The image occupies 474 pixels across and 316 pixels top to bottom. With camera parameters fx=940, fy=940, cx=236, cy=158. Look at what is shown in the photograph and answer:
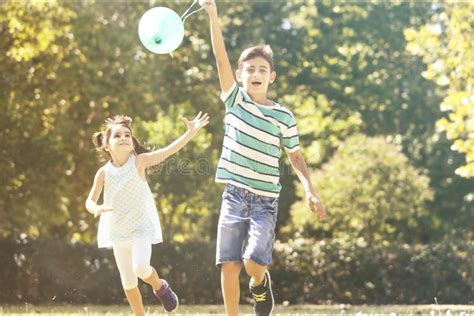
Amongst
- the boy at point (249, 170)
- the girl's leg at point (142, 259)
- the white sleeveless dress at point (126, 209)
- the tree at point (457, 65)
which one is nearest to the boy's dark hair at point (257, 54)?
the boy at point (249, 170)

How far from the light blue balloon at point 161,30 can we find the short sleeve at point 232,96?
2.91ft

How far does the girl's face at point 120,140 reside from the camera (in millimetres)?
8109

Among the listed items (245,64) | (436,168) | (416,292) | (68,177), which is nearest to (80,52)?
(68,177)

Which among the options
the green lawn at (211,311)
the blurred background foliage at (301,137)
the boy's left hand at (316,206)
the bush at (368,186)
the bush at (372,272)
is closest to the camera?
the boy's left hand at (316,206)

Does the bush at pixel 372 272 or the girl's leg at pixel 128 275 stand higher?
the girl's leg at pixel 128 275

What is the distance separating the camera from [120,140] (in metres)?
8.11

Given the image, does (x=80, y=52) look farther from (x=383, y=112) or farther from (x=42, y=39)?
(x=383, y=112)

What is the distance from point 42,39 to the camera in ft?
60.6

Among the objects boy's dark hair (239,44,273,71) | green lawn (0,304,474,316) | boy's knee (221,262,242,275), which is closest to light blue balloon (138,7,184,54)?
boy's dark hair (239,44,273,71)

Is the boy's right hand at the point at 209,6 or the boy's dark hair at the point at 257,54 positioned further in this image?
the boy's dark hair at the point at 257,54

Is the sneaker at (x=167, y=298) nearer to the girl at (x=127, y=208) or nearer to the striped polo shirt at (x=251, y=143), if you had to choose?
the girl at (x=127, y=208)

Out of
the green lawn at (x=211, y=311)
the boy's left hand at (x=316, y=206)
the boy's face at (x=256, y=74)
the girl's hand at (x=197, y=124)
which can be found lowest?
the green lawn at (x=211, y=311)

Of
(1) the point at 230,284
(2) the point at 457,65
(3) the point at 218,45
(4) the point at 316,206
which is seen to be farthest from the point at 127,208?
(2) the point at 457,65

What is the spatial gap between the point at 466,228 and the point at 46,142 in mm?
15044
